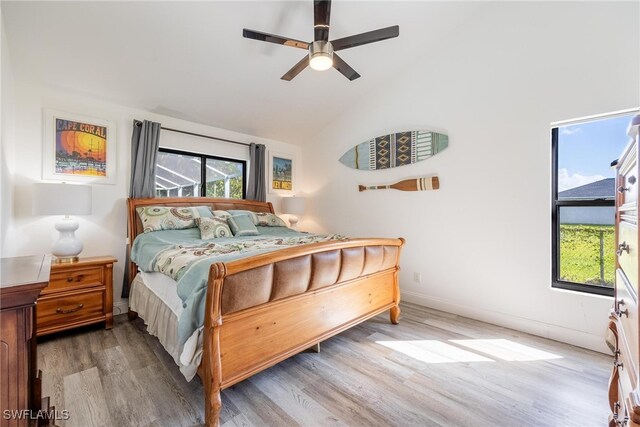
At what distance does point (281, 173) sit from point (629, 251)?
4247 millimetres

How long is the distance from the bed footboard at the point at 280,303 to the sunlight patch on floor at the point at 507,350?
2.82 ft

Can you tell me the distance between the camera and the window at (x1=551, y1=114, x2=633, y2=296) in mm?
2316

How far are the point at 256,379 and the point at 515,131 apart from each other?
315 cm

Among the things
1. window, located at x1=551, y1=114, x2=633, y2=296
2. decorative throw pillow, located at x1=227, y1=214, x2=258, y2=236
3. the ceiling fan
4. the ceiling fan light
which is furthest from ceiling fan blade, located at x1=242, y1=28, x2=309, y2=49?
window, located at x1=551, y1=114, x2=633, y2=296

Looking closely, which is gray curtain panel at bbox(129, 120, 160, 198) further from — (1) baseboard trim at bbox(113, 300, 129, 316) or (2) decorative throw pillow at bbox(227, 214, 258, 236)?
(1) baseboard trim at bbox(113, 300, 129, 316)

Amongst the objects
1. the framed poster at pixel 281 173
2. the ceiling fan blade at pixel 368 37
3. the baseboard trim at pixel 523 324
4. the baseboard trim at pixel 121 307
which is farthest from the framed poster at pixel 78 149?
the baseboard trim at pixel 523 324

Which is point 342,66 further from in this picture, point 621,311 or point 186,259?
point 621,311

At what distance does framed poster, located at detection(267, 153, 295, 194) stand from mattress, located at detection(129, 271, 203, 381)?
2.44 meters

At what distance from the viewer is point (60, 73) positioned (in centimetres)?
254

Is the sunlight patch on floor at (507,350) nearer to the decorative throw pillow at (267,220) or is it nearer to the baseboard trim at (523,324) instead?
the baseboard trim at (523,324)

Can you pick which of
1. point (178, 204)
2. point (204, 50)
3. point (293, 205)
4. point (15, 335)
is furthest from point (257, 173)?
point (15, 335)

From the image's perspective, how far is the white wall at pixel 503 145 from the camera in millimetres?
2271

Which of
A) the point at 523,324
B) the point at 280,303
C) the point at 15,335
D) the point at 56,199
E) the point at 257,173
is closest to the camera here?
the point at 15,335

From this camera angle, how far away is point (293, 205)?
4.42 meters
